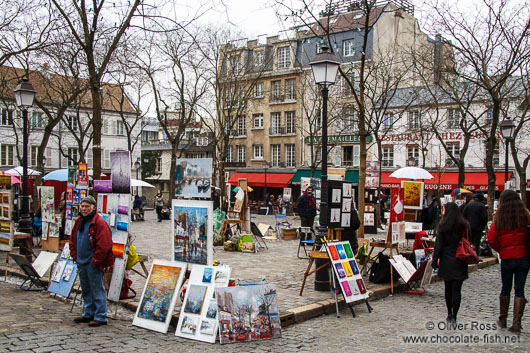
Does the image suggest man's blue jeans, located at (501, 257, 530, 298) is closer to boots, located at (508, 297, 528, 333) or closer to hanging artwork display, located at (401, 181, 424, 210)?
boots, located at (508, 297, 528, 333)

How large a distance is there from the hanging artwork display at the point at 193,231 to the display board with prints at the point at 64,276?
2102 millimetres

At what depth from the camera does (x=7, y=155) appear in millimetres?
41062

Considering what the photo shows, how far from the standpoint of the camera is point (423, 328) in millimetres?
6242

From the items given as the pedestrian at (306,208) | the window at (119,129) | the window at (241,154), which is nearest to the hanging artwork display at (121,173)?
the pedestrian at (306,208)

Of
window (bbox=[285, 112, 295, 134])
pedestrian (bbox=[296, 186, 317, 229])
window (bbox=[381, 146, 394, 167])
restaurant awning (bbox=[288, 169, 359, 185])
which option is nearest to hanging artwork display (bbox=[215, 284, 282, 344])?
pedestrian (bbox=[296, 186, 317, 229])

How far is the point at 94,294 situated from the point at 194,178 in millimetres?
2015

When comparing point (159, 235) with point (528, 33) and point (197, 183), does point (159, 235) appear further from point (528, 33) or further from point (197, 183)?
point (528, 33)

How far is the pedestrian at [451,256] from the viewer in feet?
20.2

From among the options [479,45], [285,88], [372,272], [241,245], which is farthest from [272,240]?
[285,88]

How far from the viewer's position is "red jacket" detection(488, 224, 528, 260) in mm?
5879

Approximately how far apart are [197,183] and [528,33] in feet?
39.5

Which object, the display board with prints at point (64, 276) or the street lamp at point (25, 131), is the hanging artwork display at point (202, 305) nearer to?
the display board with prints at point (64, 276)

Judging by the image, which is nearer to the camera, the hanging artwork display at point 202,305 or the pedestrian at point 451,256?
the hanging artwork display at point 202,305

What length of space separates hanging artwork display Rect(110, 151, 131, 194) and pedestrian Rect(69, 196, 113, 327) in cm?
98
